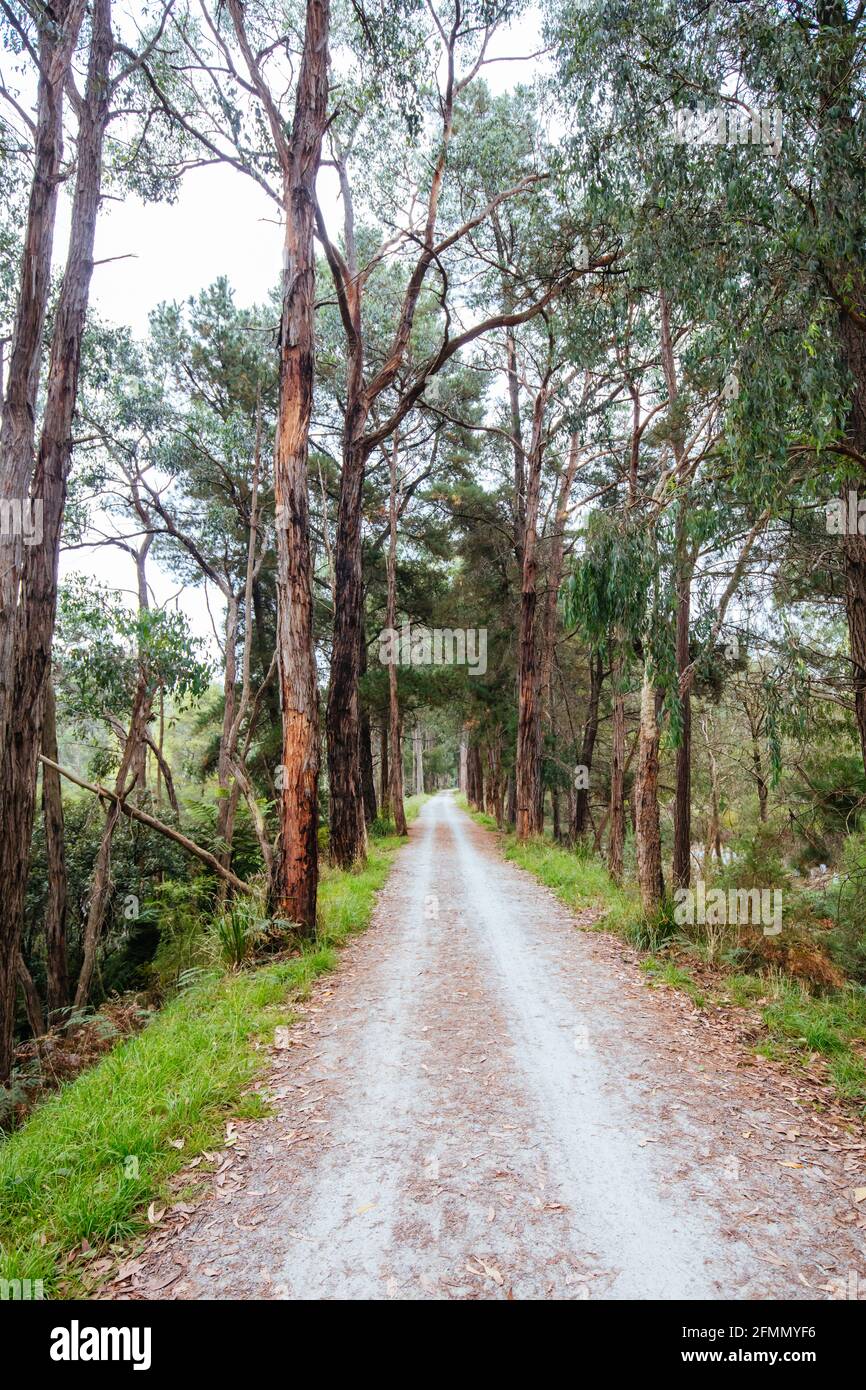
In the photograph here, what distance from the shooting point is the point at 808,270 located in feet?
17.2

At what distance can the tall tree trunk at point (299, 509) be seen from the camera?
680 cm

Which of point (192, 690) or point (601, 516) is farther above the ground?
point (601, 516)

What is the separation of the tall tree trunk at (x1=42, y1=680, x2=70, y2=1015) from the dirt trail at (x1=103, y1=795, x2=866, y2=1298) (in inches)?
192

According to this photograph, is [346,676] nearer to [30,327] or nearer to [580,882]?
[580,882]

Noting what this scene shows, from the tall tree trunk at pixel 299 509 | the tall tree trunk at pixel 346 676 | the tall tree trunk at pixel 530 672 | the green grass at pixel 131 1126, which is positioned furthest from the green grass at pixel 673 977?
the tall tree trunk at pixel 530 672

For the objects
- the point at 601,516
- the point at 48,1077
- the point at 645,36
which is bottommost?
the point at 48,1077

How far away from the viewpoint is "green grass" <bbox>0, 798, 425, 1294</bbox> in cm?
270

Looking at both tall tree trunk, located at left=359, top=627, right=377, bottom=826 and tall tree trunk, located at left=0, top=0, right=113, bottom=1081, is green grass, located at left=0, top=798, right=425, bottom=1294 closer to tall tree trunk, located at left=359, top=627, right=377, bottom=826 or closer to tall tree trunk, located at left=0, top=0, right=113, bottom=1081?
tall tree trunk, located at left=0, top=0, right=113, bottom=1081

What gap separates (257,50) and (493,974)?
12025 mm

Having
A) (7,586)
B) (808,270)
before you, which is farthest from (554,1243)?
(808,270)

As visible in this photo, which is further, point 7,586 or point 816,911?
point 816,911

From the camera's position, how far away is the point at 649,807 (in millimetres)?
8102
